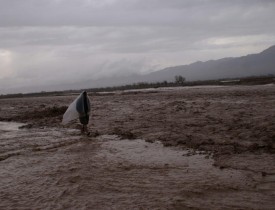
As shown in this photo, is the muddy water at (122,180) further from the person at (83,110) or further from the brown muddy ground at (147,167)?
the person at (83,110)

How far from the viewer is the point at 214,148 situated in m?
10.6

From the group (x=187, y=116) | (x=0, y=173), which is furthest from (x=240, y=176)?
(x=187, y=116)

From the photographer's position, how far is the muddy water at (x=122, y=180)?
22.0 feet

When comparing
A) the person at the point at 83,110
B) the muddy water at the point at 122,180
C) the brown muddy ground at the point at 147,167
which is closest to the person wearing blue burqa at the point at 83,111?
the person at the point at 83,110

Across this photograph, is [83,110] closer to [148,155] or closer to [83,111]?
[83,111]

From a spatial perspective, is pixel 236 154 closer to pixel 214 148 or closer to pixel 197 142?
pixel 214 148

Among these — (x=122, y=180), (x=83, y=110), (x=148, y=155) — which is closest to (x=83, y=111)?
(x=83, y=110)

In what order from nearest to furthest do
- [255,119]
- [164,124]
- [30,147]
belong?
1. [30,147]
2. [255,119]
3. [164,124]

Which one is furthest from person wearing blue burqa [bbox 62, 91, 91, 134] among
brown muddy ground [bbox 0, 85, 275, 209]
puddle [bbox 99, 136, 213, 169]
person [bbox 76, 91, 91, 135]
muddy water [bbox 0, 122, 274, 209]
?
muddy water [bbox 0, 122, 274, 209]

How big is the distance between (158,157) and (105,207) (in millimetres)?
3725

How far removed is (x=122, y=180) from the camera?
8148 millimetres

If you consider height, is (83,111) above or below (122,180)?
above

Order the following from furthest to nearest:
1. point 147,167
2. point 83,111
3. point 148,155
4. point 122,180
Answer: point 83,111, point 148,155, point 147,167, point 122,180

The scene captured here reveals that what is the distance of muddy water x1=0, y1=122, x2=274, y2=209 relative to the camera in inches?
264
